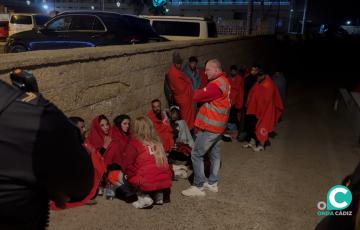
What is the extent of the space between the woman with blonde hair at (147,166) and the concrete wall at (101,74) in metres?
0.98

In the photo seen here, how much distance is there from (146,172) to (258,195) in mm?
1557

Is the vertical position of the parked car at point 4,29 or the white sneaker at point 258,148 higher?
the parked car at point 4,29

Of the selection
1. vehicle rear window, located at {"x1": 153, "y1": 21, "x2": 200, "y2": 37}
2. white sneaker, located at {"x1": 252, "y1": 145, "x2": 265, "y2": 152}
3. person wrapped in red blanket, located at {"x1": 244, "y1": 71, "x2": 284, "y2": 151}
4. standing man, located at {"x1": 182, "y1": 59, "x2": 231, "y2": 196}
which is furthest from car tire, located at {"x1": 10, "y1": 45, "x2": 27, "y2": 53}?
standing man, located at {"x1": 182, "y1": 59, "x2": 231, "y2": 196}

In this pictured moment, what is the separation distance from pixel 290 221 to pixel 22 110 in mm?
3679

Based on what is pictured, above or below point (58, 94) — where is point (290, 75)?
below

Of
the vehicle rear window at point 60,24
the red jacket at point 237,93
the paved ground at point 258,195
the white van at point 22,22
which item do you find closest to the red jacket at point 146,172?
the paved ground at point 258,195

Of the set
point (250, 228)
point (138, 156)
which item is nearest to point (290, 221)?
point (250, 228)

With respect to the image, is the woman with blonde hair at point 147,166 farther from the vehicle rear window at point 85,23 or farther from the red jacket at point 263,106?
the vehicle rear window at point 85,23

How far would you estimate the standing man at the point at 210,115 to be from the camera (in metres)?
4.60

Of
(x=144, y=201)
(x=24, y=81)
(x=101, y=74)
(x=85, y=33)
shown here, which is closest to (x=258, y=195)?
(x=144, y=201)

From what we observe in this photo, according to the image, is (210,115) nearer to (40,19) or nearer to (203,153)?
(203,153)

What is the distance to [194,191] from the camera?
188 inches

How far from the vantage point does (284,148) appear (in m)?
6.92

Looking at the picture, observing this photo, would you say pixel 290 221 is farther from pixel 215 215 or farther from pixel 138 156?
pixel 138 156
